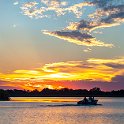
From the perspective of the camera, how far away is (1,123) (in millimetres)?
82312

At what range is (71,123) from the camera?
8444cm

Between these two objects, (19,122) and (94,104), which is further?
(94,104)

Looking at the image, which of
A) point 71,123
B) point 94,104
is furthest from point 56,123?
point 94,104

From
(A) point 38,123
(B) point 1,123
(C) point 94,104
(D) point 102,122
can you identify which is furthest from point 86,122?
(C) point 94,104

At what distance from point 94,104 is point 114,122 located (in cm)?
7650

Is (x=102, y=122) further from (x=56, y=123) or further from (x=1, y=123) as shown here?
(x=1, y=123)

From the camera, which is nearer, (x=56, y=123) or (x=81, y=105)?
(x=56, y=123)

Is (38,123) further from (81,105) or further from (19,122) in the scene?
(81,105)

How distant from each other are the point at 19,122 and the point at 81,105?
3176 inches

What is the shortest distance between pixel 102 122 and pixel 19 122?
56.5 feet

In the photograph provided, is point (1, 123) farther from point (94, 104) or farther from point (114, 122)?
point (94, 104)

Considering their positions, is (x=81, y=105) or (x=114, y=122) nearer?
(x=114, y=122)

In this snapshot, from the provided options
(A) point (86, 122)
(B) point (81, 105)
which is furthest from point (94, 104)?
(A) point (86, 122)

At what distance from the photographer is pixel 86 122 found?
8731 centimetres
